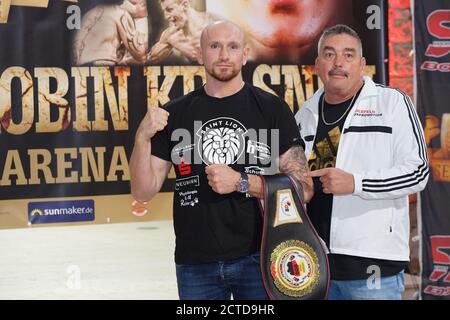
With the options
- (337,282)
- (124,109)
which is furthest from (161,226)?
(337,282)

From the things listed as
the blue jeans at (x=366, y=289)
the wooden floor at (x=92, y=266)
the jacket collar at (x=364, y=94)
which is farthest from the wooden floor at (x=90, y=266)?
the jacket collar at (x=364, y=94)

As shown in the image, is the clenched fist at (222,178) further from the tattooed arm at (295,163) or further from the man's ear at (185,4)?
the man's ear at (185,4)

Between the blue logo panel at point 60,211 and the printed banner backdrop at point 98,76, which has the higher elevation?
the printed banner backdrop at point 98,76

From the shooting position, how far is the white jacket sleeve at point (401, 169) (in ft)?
9.57

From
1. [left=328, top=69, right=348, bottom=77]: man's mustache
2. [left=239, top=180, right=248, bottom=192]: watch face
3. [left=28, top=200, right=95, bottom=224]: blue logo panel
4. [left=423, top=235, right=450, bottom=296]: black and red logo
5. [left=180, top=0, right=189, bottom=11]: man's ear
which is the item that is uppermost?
[left=180, top=0, right=189, bottom=11]: man's ear

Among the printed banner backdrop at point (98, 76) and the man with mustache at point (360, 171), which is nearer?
the man with mustache at point (360, 171)

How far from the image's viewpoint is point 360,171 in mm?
3051

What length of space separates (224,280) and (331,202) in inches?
25.4

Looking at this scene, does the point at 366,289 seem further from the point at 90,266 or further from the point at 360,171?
the point at 90,266

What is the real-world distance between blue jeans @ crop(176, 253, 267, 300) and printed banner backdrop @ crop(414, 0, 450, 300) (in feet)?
8.94

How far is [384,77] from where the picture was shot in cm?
532

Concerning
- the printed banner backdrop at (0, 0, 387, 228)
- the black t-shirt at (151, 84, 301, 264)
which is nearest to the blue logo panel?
the printed banner backdrop at (0, 0, 387, 228)

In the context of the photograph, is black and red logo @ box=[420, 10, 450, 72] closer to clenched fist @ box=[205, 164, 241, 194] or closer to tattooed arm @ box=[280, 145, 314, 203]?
tattooed arm @ box=[280, 145, 314, 203]

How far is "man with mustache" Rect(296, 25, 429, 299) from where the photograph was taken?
2.94 m
